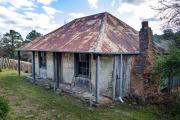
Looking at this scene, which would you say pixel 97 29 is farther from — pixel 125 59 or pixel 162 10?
pixel 162 10

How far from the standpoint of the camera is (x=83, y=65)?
13.7 meters

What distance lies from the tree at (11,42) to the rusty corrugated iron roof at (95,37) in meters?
21.9

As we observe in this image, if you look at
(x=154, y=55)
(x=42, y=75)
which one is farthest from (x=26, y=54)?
(x=154, y=55)

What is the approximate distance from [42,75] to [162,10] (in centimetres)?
1097

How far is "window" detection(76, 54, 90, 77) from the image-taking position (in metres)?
13.3

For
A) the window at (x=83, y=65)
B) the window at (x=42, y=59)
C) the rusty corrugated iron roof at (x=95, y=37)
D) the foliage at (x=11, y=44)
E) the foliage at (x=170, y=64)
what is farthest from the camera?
the foliage at (x=11, y=44)

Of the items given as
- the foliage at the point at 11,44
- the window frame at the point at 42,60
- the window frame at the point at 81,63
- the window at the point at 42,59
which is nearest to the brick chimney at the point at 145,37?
the window frame at the point at 81,63

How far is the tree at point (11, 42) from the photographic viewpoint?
37.6 m

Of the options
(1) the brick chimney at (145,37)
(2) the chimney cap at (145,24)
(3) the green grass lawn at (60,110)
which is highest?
(2) the chimney cap at (145,24)

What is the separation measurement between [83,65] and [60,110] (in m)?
4.04

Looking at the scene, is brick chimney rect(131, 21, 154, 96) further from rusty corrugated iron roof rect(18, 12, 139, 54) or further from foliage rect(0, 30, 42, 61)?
foliage rect(0, 30, 42, 61)

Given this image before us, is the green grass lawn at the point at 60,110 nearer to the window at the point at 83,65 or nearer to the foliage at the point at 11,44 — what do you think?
the window at the point at 83,65

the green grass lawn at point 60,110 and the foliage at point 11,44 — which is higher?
the foliage at point 11,44

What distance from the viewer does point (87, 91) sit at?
12.9 meters
